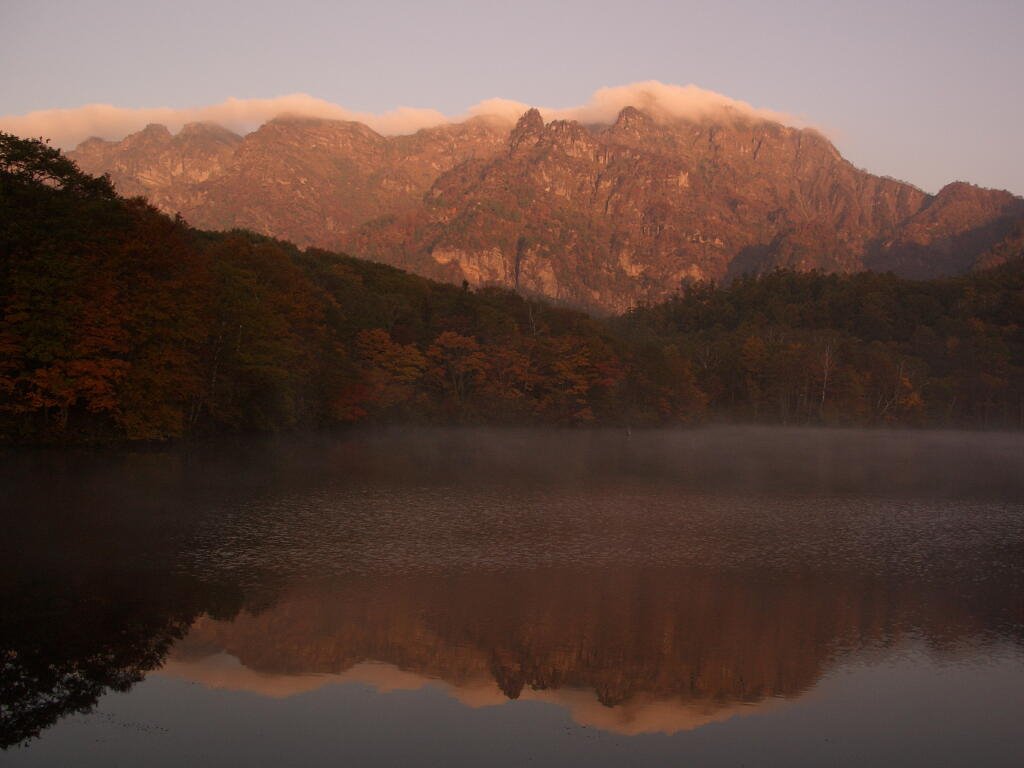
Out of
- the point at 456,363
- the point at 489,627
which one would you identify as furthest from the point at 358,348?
the point at 489,627

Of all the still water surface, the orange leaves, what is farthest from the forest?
the still water surface

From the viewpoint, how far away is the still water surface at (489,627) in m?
15.9

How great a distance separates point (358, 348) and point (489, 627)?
71996mm

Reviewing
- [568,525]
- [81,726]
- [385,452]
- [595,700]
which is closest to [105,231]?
[385,452]

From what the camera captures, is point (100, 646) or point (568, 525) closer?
point (100, 646)

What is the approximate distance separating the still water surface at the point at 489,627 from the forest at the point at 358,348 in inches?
287

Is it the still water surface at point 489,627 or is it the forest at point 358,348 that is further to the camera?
the forest at point 358,348

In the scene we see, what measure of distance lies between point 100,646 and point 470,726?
9095 millimetres

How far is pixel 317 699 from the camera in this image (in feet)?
57.4

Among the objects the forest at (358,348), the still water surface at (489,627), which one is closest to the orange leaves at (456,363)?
the forest at (358,348)

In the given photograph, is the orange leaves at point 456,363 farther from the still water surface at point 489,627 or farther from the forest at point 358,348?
the still water surface at point 489,627

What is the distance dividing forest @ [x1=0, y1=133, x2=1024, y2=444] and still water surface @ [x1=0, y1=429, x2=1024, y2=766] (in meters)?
7.29

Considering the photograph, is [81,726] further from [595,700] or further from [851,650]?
[851,650]

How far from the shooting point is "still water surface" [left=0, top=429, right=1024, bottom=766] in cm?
1590
